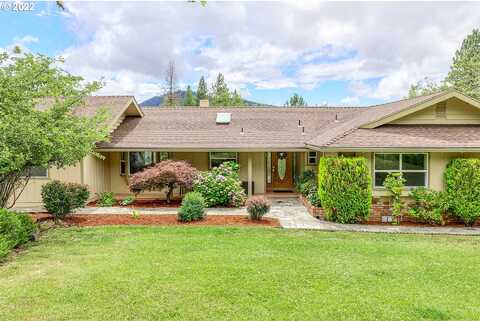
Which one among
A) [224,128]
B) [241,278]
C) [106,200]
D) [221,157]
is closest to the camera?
[241,278]

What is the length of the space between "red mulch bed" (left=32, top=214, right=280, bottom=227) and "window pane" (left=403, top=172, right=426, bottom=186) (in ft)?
15.5

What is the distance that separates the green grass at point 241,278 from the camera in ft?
15.7

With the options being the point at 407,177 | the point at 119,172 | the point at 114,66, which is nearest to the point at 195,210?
the point at 119,172

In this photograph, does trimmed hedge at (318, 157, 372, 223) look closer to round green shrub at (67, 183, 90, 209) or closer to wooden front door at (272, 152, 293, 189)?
wooden front door at (272, 152, 293, 189)

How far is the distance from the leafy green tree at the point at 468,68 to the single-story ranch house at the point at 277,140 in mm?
20719

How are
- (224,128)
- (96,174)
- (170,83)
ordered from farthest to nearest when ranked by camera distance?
(170,83), (224,128), (96,174)

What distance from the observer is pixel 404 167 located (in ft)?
37.2

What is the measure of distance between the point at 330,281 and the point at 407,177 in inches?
276

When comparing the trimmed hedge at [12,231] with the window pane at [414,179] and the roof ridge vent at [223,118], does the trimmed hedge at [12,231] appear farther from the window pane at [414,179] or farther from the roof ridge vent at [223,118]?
the window pane at [414,179]

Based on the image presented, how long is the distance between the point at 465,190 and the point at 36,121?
12.4 meters

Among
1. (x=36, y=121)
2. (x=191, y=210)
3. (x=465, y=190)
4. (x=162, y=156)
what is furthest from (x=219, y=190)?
(x=465, y=190)

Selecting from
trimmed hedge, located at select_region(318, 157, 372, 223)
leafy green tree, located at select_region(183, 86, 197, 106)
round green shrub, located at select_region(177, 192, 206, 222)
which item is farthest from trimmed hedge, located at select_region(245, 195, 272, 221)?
leafy green tree, located at select_region(183, 86, 197, 106)

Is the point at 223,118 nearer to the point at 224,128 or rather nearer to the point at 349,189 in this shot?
the point at 224,128

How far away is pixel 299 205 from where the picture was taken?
13867 mm
